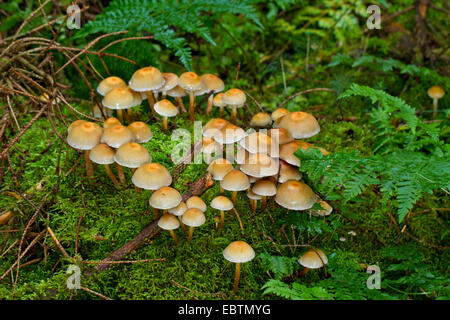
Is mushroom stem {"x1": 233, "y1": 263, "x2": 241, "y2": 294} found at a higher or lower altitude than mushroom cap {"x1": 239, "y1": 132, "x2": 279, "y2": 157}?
lower

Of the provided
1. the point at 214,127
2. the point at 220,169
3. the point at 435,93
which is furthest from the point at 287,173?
the point at 435,93

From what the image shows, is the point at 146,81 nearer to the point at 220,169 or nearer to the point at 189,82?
the point at 189,82

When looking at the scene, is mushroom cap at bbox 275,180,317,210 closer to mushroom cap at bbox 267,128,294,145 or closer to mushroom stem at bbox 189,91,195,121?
mushroom cap at bbox 267,128,294,145

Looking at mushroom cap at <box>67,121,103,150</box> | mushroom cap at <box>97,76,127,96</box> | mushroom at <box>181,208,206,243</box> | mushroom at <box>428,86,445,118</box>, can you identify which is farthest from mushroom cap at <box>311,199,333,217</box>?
mushroom at <box>428,86,445,118</box>

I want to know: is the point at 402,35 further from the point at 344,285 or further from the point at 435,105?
the point at 344,285
